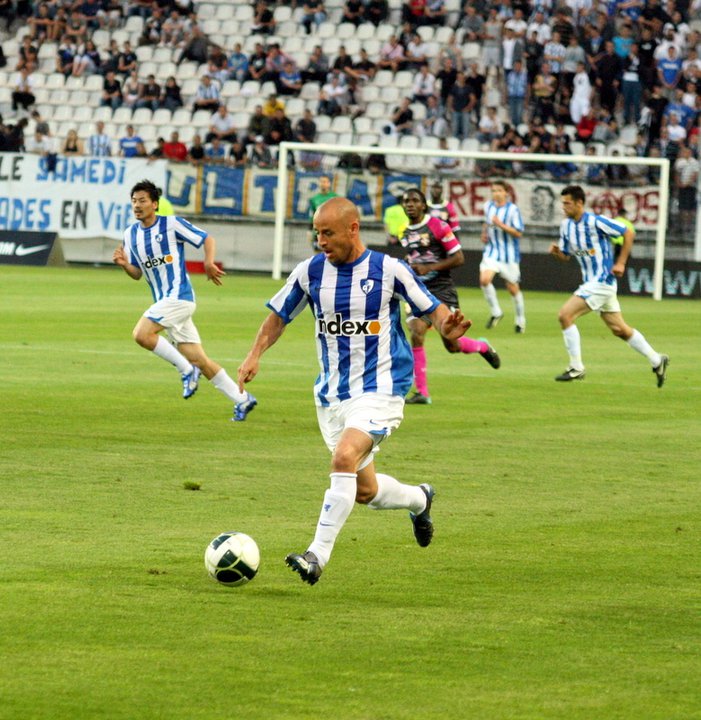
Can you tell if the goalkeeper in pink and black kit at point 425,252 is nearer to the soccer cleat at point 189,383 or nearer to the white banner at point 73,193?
the soccer cleat at point 189,383

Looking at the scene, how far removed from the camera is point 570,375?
1650cm

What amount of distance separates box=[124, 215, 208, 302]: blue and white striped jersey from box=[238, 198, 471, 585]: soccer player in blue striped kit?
21.8 ft

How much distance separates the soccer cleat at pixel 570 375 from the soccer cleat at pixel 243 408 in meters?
4.68

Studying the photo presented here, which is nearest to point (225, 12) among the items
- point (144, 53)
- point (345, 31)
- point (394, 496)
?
point (144, 53)

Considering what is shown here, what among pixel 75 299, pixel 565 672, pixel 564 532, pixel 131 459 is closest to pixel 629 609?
pixel 565 672

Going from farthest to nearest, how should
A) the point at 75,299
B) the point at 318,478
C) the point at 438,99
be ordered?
the point at 438,99
the point at 75,299
the point at 318,478

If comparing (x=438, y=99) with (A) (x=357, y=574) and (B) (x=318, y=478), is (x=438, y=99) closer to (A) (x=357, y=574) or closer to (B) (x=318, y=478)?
(B) (x=318, y=478)

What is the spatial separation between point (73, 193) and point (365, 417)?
29059 mm

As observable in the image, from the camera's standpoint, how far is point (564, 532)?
8.30 metres

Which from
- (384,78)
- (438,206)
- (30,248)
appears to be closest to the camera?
(438,206)

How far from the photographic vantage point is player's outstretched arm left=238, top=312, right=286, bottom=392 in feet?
24.9

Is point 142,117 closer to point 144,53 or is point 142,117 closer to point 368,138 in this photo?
point 144,53

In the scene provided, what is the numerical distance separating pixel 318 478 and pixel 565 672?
4.57m

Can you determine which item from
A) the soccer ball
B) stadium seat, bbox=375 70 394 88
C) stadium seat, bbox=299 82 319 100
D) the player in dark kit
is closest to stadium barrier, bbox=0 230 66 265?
stadium seat, bbox=299 82 319 100
